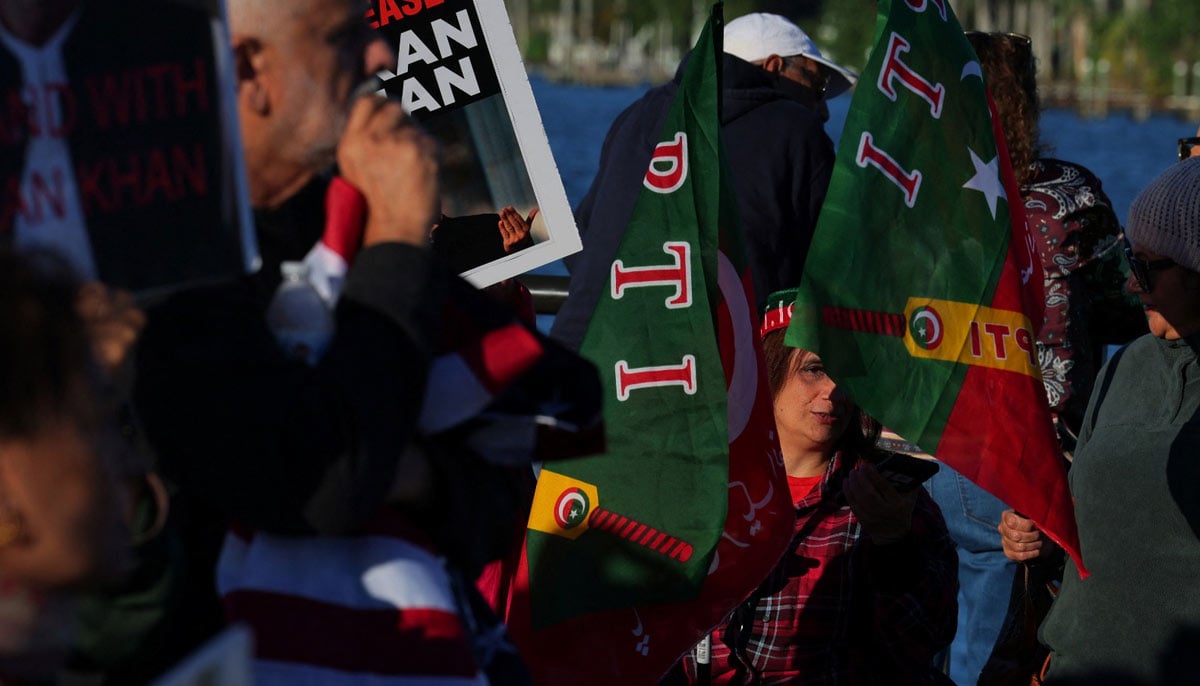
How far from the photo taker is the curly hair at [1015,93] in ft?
13.9

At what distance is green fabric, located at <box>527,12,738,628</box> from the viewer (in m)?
3.01

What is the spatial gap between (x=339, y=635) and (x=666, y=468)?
132 cm

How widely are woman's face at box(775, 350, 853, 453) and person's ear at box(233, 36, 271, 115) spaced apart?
6.06 ft

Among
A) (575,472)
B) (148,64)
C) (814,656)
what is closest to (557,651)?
(575,472)

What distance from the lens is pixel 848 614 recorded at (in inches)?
132

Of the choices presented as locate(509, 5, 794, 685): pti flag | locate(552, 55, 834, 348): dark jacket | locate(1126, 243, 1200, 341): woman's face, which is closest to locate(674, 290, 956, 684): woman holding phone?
locate(509, 5, 794, 685): pti flag

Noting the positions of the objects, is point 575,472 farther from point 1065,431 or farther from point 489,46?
point 1065,431

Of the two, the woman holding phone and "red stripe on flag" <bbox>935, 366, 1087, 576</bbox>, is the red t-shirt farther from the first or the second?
"red stripe on flag" <bbox>935, 366, 1087, 576</bbox>

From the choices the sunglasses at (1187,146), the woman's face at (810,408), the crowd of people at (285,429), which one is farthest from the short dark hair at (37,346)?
the sunglasses at (1187,146)

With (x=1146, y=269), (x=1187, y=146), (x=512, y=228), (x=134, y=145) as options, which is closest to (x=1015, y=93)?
(x=1187, y=146)

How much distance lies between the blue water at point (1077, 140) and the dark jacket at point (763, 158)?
2.22 feet

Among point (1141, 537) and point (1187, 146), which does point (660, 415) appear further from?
point (1187, 146)

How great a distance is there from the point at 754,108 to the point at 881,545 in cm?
150

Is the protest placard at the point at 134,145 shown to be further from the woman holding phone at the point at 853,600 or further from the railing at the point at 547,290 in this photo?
the railing at the point at 547,290
